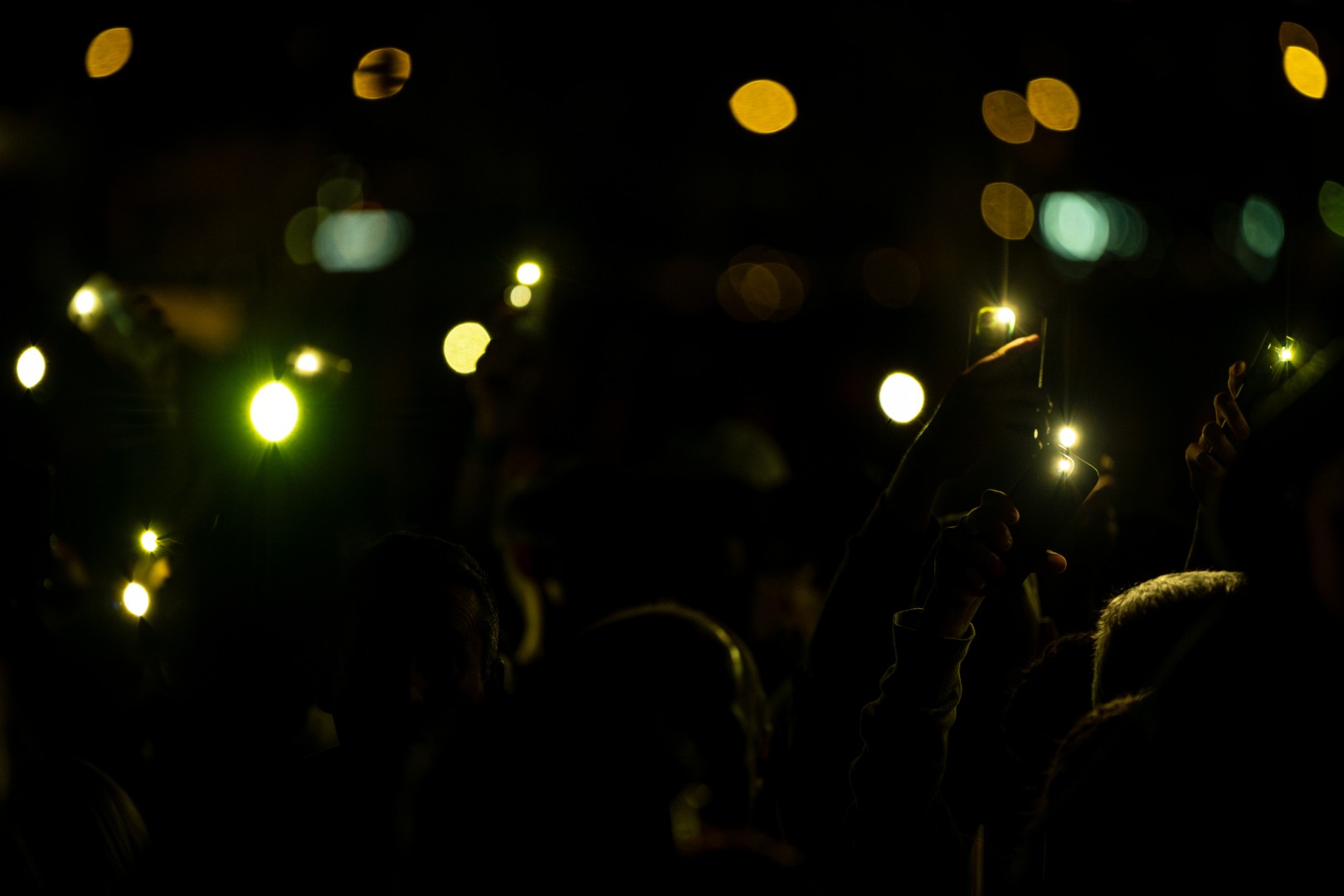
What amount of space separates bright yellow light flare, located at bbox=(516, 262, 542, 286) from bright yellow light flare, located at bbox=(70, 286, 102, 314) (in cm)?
184

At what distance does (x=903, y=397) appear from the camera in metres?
3.40

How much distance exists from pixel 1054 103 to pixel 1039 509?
1170cm

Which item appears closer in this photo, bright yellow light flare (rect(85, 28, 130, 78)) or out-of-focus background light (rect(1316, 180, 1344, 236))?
bright yellow light flare (rect(85, 28, 130, 78))

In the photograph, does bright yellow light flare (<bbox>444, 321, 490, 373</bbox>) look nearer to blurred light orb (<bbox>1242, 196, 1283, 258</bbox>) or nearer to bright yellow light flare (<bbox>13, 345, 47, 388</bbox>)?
bright yellow light flare (<bbox>13, 345, 47, 388</bbox>)

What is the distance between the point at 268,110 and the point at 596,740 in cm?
923

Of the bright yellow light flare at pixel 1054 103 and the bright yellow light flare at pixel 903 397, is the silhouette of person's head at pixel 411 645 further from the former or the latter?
the bright yellow light flare at pixel 1054 103

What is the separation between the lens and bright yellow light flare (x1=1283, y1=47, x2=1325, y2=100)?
7652mm

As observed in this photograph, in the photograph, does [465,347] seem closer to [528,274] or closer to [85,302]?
[528,274]

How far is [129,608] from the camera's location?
10.6 feet

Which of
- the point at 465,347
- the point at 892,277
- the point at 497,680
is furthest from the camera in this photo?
the point at 892,277

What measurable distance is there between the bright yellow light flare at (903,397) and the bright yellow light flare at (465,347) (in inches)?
97.3

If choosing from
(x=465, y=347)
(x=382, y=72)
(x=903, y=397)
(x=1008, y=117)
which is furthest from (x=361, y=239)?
(x=903, y=397)

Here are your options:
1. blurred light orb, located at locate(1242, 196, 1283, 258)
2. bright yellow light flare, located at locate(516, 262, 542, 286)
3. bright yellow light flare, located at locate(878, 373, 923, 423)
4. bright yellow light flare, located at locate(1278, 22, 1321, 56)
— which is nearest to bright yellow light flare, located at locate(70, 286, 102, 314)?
bright yellow light flare, located at locate(516, 262, 542, 286)

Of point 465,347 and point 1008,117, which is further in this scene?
point 1008,117
